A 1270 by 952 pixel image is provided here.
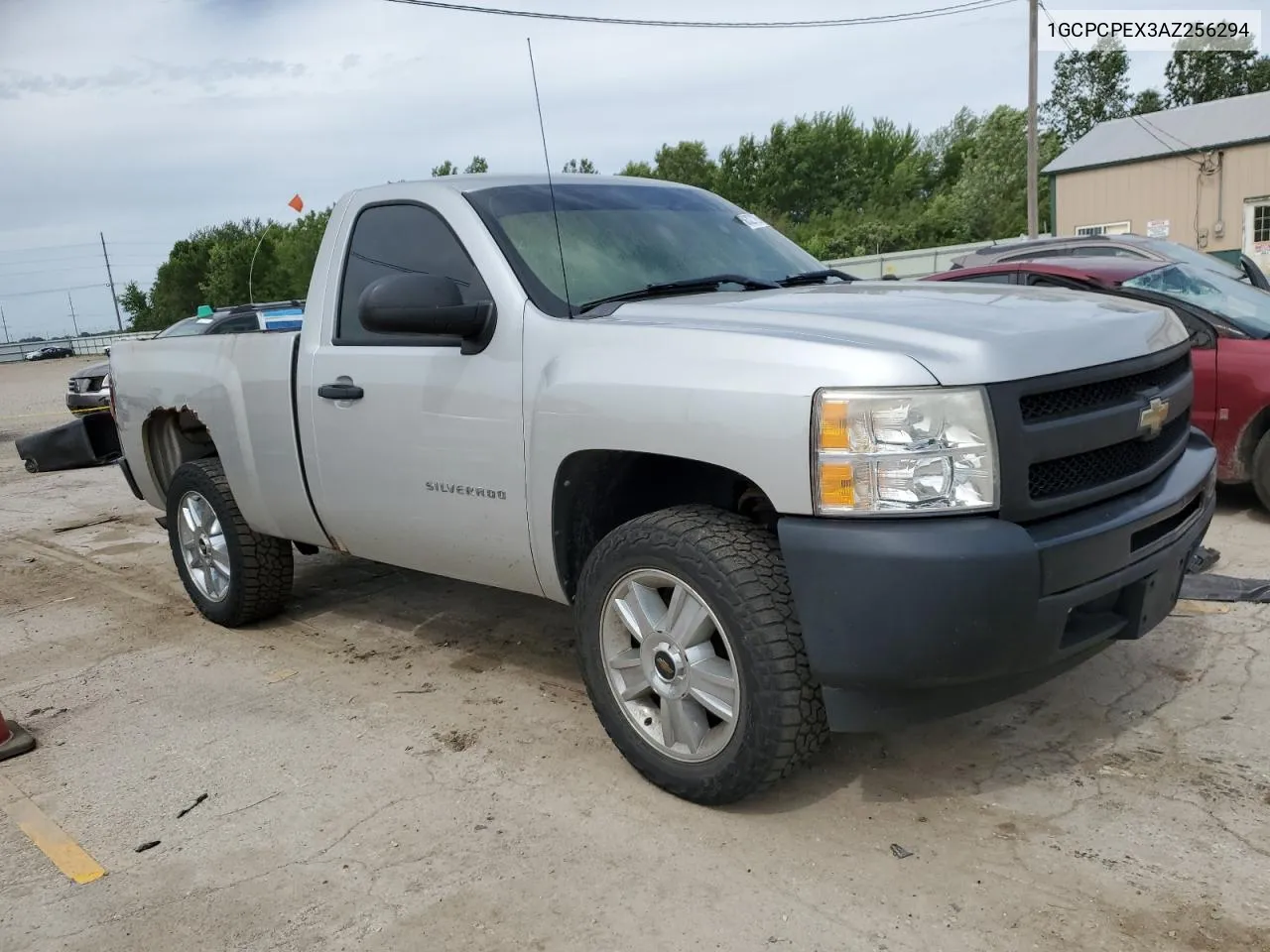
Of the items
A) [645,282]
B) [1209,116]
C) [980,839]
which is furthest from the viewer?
[1209,116]

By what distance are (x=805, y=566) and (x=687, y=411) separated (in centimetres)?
54

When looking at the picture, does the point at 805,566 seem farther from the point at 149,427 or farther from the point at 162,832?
the point at 149,427

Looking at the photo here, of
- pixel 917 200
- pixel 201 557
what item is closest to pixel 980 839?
pixel 201 557

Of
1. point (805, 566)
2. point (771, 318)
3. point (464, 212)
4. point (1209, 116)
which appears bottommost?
point (805, 566)

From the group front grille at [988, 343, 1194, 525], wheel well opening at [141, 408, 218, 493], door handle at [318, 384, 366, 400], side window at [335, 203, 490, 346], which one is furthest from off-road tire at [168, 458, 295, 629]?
front grille at [988, 343, 1194, 525]

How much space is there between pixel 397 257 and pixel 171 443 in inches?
93.0

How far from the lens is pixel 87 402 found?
49.8 feet

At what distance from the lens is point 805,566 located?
266 centimetres

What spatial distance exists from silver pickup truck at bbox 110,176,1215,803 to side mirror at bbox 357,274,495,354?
0.04 ft

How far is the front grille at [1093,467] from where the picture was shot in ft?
8.85

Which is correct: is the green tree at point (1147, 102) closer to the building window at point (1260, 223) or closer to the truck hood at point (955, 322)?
the building window at point (1260, 223)

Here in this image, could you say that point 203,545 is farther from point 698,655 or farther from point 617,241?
point 698,655

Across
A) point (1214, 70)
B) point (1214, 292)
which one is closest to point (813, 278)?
point (1214, 292)

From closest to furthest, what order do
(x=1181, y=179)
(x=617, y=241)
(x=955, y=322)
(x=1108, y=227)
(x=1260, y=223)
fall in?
(x=955, y=322), (x=617, y=241), (x=1260, y=223), (x=1181, y=179), (x=1108, y=227)
